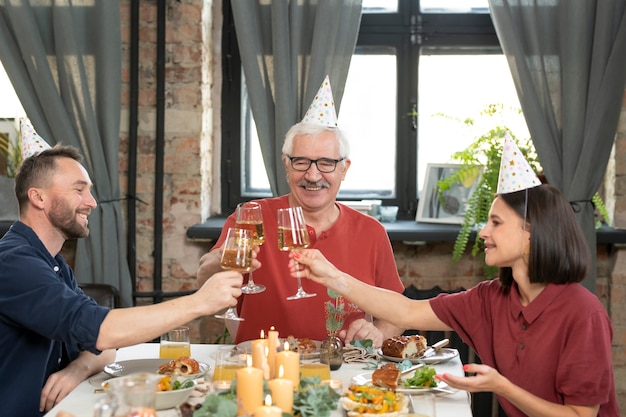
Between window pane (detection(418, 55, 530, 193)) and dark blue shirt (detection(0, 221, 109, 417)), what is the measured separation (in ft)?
7.78

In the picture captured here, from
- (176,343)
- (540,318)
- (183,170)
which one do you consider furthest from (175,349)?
(183,170)

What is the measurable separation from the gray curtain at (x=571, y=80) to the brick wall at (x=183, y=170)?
254 mm

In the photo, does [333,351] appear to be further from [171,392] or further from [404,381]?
[171,392]

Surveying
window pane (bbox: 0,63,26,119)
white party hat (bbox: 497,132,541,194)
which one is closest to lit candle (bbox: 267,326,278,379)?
white party hat (bbox: 497,132,541,194)

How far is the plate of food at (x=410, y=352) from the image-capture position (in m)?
2.52

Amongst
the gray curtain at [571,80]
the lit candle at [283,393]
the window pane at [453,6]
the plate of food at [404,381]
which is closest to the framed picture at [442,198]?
the gray curtain at [571,80]

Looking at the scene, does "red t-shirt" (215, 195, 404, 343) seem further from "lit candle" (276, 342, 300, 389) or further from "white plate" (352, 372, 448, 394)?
"lit candle" (276, 342, 300, 389)

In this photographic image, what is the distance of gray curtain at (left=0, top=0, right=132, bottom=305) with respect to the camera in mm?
4047

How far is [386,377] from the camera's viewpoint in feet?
7.34

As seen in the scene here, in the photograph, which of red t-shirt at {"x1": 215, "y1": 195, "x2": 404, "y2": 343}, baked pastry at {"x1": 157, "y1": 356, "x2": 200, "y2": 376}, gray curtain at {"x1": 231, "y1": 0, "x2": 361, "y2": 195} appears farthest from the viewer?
gray curtain at {"x1": 231, "y1": 0, "x2": 361, "y2": 195}

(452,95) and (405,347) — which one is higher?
(452,95)

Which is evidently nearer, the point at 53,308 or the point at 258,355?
the point at 258,355

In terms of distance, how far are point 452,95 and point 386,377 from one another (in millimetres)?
2384

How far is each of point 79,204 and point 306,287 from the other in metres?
0.84
